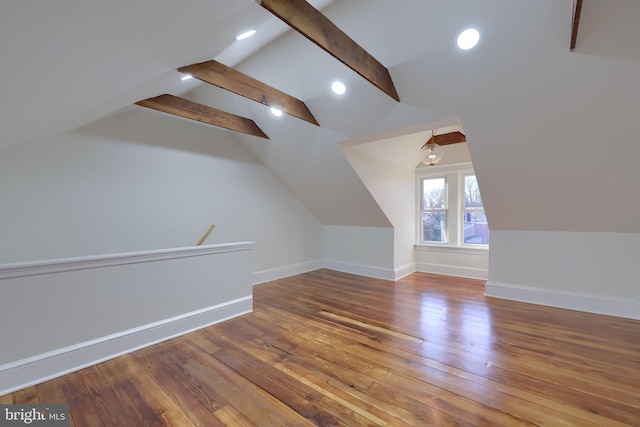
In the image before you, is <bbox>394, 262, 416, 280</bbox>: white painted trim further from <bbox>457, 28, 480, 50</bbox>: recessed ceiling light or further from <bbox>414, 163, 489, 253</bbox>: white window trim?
<bbox>457, 28, 480, 50</bbox>: recessed ceiling light

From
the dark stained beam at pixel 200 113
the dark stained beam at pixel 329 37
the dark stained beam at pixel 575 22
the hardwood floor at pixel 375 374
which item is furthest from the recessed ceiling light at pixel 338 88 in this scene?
the hardwood floor at pixel 375 374

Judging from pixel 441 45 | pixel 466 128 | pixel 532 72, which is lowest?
pixel 466 128

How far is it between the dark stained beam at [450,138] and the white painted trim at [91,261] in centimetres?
387

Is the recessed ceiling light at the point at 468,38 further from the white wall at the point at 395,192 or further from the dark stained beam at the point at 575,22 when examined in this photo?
the white wall at the point at 395,192

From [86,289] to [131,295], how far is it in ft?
1.09

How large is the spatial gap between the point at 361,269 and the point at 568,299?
293 cm

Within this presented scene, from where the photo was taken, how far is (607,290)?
Answer: 328cm

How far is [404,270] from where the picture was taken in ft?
16.8

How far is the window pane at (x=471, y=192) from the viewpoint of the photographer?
4898 mm

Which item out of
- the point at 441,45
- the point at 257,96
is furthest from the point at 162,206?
the point at 441,45

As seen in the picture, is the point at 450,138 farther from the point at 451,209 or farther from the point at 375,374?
the point at 375,374

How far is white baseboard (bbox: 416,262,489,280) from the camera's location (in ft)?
15.7

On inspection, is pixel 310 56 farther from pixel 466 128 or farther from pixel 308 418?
pixel 308 418

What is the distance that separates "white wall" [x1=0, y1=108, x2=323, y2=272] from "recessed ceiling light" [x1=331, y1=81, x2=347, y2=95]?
5.18ft
